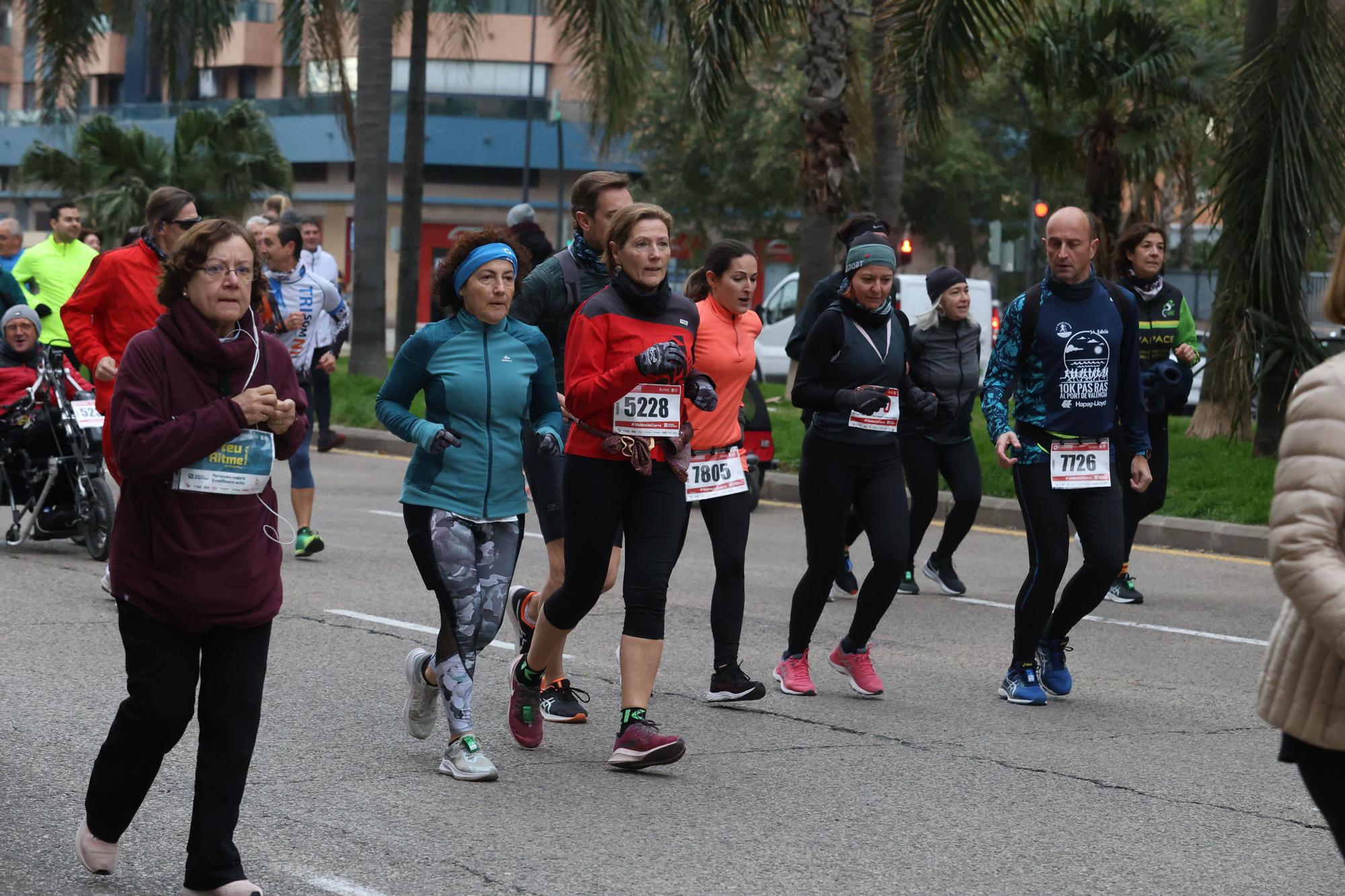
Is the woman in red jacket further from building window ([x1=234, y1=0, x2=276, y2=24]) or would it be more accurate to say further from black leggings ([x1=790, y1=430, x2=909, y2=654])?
building window ([x1=234, y1=0, x2=276, y2=24])

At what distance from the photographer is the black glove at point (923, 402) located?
284 inches

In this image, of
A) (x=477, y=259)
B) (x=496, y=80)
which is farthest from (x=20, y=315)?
(x=496, y=80)

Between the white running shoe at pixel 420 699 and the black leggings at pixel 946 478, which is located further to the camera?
the black leggings at pixel 946 478

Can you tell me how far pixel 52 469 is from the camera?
1066cm

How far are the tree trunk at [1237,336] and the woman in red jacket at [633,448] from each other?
8.59 m

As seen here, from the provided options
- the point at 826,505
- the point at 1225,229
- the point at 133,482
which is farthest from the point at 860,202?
the point at 133,482

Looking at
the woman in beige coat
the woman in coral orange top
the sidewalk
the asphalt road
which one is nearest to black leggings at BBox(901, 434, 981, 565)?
the asphalt road

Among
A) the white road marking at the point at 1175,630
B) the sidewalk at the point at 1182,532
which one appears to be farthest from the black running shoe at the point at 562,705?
the sidewalk at the point at 1182,532

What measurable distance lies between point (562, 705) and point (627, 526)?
986mm

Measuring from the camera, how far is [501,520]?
5910 mm

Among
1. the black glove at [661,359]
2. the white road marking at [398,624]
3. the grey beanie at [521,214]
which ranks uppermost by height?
the grey beanie at [521,214]

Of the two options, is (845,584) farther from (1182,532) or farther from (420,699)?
(420,699)

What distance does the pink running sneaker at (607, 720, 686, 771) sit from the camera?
5.89 meters

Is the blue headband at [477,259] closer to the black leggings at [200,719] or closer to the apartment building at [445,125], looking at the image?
the black leggings at [200,719]
